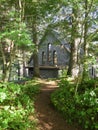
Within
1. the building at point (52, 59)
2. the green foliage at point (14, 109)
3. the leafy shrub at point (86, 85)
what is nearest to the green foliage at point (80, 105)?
the leafy shrub at point (86, 85)

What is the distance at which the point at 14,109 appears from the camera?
459 inches

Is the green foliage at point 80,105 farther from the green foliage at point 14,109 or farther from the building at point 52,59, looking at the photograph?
the building at point 52,59

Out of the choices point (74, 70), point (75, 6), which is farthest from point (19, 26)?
point (74, 70)

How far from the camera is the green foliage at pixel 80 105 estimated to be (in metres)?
12.5

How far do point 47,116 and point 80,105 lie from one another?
5.53ft

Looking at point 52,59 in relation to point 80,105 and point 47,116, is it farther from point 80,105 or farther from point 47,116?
point 47,116

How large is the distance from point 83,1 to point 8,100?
7.00 meters

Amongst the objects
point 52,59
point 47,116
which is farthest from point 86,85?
point 52,59

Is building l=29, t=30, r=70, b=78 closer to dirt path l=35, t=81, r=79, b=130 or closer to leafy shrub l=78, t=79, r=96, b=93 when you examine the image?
leafy shrub l=78, t=79, r=96, b=93

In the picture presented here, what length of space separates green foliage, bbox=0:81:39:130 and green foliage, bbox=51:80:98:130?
153 centimetres

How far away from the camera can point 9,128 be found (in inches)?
414

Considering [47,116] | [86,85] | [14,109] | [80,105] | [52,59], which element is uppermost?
[52,59]

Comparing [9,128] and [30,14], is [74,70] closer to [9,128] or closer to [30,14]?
[30,14]

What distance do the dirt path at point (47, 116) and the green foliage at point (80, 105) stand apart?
1.06ft
